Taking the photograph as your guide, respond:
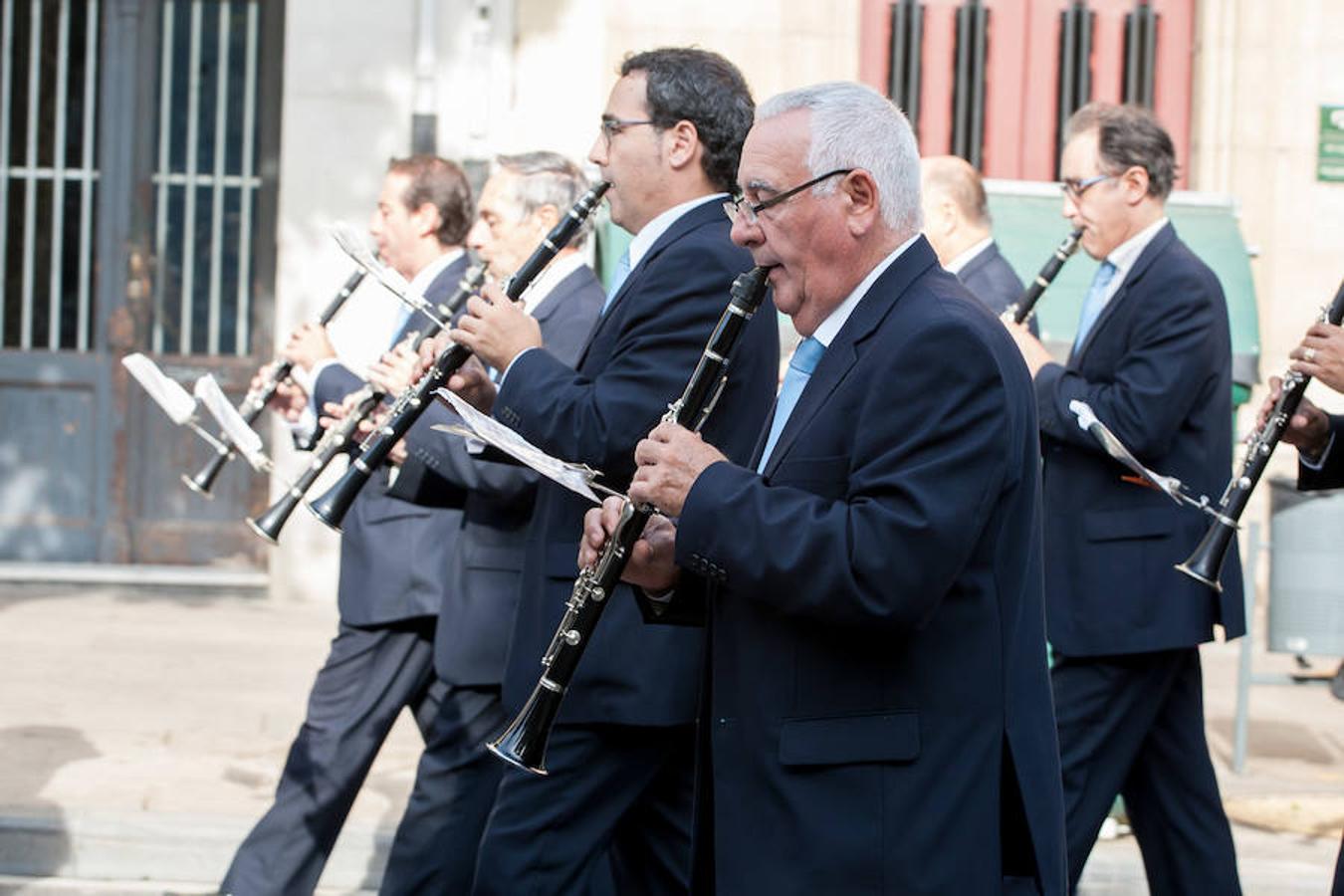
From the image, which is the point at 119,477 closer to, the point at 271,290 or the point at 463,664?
the point at 271,290

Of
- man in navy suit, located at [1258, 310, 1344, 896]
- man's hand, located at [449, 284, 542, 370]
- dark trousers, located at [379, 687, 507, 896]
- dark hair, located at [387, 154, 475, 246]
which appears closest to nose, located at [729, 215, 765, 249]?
man's hand, located at [449, 284, 542, 370]

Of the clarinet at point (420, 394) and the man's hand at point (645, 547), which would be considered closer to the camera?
the man's hand at point (645, 547)

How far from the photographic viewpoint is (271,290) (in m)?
10.9

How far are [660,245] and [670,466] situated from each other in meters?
1.18

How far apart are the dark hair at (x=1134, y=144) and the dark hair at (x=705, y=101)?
1464 mm

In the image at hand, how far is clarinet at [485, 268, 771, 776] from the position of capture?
3.23m

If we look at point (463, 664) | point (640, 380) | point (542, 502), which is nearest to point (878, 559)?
point (640, 380)

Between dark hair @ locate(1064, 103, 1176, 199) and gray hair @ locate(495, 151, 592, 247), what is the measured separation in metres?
A: 1.33

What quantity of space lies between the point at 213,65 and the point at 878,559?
28.7ft

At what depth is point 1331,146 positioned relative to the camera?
10.5m

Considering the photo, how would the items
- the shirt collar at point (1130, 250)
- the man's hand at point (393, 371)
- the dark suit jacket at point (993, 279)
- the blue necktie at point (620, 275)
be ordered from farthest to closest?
the dark suit jacket at point (993, 279)
the shirt collar at point (1130, 250)
the man's hand at point (393, 371)
the blue necktie at point (620, 275)

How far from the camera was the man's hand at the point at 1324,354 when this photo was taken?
4238mm

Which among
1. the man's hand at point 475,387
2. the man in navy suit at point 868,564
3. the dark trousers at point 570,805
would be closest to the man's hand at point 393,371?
the man's hand at point 475,387

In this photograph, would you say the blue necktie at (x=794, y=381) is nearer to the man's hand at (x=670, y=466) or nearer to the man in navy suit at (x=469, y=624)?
the man's hand at (x=670, y=466)
